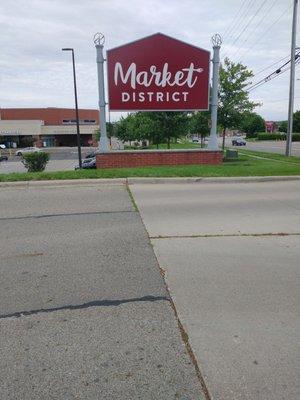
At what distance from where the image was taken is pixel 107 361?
2.72 metres

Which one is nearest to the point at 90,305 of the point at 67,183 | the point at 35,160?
the point at 67,183

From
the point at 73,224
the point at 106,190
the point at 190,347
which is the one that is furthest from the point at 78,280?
the point at 106,190

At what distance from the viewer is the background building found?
280 ft

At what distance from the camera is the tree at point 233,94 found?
2005cm

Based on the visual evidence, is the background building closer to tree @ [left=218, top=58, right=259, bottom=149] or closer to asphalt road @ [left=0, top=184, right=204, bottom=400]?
tree @ [left=218, top=58, right=259, bottom=149]

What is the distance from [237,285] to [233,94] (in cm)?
1785

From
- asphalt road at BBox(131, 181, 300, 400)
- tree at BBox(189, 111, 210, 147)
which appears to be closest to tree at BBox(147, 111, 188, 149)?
tree at BBox(189, 111, 210, 147)

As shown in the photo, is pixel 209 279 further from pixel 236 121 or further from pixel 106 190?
pixel 236 121

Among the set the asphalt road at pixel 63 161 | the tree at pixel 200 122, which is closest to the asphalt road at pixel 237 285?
the tree at pixel 200 122

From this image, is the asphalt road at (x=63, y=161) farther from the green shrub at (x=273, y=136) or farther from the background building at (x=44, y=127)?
the green shrub at (x=273, y=136)

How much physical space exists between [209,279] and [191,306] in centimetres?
66

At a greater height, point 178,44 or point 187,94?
point 178,44

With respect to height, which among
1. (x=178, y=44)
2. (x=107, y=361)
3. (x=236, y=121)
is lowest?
(x=107, y=361)

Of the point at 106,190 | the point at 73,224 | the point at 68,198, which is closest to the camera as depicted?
the point at 73,224
